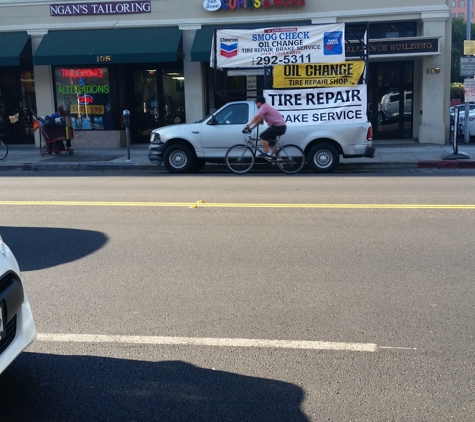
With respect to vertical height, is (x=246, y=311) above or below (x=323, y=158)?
below

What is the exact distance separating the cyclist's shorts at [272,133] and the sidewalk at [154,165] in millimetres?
2522

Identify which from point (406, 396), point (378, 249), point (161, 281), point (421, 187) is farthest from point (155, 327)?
point (421, 187)

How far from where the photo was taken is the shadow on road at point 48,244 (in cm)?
665

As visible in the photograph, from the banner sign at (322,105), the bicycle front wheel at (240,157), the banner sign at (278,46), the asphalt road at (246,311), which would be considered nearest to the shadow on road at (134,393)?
the asphalt road at (246,311)

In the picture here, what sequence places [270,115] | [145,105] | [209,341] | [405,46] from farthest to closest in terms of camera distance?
[145,105]
[405,46]
[270,115]
[209,341]

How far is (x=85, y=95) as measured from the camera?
20641mm

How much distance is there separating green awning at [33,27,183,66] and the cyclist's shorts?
6337 millimetres

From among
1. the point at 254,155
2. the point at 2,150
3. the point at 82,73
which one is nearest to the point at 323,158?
the point at 254,155

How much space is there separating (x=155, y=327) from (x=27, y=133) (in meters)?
19.2

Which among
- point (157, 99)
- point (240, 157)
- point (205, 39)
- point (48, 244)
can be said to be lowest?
point (48, 244)

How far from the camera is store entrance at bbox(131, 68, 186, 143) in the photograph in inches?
826

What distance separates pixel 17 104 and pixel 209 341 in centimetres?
1974

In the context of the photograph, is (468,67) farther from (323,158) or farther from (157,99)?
(157,99)

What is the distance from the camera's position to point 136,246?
7.12 m
